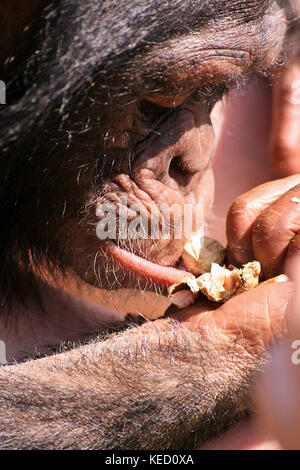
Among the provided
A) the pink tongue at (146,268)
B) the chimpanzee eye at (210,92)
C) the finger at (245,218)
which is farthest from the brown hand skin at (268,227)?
the chimpanzee eye at (210,92)

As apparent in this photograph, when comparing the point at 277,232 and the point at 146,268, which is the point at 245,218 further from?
the point at 146,268

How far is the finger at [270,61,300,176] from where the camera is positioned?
2.26m

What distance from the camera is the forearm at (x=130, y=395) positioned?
136 cm

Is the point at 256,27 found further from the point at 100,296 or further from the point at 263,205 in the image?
the point at 100,296

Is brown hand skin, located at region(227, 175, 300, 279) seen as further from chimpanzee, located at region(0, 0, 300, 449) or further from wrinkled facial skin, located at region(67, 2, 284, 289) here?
wrinkled facial skin, located at region(67, 2, 284, 289)

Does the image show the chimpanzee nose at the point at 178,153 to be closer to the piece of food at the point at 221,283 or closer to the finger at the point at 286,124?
the piece of food at the point at 221,283

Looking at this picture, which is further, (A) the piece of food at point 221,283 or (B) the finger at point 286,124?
(B) the finger at point 286,124

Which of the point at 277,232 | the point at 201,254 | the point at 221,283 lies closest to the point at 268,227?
the point at 277,232

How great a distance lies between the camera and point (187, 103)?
1624mm

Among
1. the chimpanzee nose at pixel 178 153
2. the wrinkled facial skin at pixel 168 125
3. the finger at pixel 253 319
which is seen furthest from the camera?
the chimpanzee nose at pixel 178 153

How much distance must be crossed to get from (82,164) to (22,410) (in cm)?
55

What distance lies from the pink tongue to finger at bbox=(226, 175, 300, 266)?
0.17 metres

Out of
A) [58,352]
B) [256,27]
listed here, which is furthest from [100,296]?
[256,27]

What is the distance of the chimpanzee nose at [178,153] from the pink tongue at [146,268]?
0.19m
